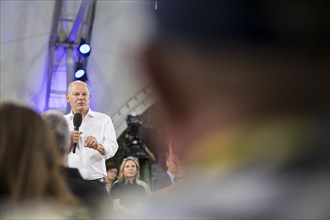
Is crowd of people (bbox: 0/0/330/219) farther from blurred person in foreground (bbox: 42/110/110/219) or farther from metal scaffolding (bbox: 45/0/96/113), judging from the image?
blurred person in foreground (bbox: 42/110/110/219)

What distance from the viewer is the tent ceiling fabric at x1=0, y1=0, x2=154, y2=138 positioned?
2.66 m

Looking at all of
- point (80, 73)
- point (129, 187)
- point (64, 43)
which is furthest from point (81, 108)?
point (64, 43)

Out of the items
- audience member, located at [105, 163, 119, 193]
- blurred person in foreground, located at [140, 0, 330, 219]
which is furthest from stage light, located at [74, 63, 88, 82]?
audience member, located at [105, 163, 119, 193]

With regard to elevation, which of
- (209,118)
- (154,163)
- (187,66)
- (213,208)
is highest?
(187,66)

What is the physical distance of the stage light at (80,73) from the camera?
2.56 meters

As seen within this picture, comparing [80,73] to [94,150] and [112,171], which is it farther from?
[94,150]

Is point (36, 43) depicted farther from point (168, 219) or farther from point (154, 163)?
point (168, 219)

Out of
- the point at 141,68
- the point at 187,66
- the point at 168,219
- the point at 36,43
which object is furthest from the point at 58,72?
the point at 168,219

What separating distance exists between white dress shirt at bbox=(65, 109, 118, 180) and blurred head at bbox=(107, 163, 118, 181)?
0.39 m

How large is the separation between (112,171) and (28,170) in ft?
5.40

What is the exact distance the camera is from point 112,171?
2.28m

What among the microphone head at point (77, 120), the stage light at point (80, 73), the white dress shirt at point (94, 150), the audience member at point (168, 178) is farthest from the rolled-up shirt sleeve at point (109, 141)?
the stage light at point (80, 73)

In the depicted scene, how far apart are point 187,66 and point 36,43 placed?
0.84 m

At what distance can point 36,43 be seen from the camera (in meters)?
2.78
